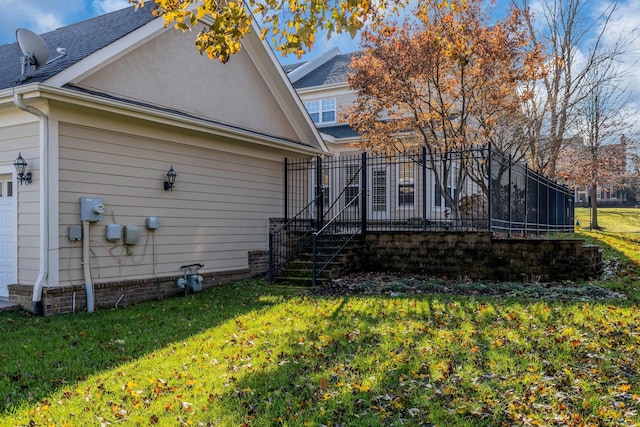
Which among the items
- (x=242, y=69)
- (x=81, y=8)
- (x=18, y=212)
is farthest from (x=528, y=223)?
(x=81, y=8)

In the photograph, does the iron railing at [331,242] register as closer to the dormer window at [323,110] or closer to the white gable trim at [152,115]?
the white gable trim at [152,115]

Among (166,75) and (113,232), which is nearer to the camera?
(113,232)

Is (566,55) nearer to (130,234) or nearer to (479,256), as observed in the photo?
(479,256)

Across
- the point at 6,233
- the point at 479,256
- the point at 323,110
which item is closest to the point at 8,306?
the point at 6,233

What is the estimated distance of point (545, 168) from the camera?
63.2ft

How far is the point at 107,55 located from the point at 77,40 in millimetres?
1966

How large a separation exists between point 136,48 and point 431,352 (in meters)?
7.66

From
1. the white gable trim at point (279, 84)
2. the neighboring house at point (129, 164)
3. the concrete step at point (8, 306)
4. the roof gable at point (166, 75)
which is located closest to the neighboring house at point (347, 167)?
the white gable trim at point (279, 84)

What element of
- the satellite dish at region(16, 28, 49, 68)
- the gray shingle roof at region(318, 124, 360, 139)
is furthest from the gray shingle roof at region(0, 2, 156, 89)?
the gray shingle roof at region(318, 124, 360, 139)

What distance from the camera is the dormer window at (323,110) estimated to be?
1977 cm

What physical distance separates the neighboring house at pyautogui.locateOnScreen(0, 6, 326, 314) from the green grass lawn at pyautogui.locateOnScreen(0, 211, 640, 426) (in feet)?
3.72

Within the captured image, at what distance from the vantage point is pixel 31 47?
7996 mm

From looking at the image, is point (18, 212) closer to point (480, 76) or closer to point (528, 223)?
point (480, 76)

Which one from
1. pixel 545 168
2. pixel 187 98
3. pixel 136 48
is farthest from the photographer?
pixel 545 168
